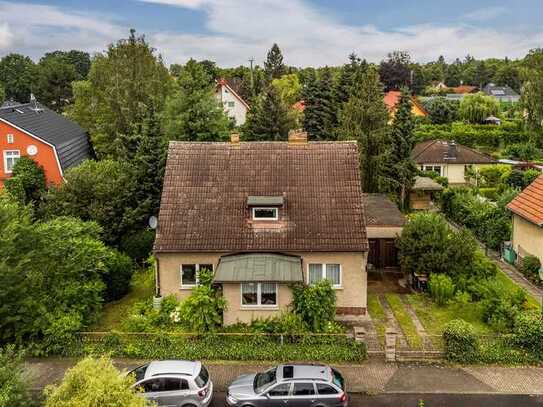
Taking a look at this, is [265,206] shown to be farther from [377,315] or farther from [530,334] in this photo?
[530,334]

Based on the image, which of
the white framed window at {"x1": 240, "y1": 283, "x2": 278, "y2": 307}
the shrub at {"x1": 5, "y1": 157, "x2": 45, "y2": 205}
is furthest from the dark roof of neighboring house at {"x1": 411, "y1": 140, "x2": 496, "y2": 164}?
the white framed window at {"x1": 240, "y1": 283, "x2": 278, "y2": 307}

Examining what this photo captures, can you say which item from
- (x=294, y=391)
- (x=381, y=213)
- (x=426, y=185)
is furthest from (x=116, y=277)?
(x=426, y=185)

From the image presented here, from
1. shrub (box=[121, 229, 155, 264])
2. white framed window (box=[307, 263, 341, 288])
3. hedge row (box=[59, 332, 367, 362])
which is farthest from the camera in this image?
shrub (box=[121, 229, 155, 264])

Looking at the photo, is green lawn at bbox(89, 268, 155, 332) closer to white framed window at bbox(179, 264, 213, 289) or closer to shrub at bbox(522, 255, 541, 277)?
white framed window at bbox(179, 264, 213, 289)

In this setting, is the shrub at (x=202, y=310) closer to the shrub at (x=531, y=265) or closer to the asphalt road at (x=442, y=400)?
the asphalt road at (x=442, y=400)

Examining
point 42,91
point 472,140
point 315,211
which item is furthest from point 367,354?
point 42,91

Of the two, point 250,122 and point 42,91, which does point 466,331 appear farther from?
point 42,91
